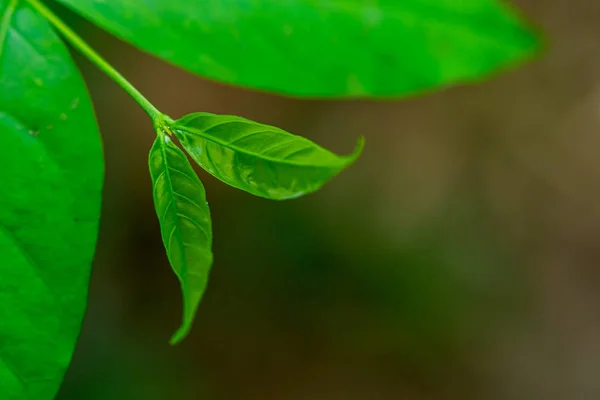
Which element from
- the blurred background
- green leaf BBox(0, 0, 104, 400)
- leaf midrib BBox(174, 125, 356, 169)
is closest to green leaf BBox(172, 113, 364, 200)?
leaf midrib BBox(174, 125, 356, 169)

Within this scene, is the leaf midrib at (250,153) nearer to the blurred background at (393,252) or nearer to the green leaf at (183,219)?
the green leaf at (183,219)

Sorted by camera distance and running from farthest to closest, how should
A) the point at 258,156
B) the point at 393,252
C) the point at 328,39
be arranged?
the point at 393,252 → the point at 328,39 → the point at 258,156

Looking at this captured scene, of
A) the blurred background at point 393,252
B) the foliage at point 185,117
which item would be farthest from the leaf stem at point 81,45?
the blurred background at point 393,252

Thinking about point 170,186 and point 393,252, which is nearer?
point 170,186

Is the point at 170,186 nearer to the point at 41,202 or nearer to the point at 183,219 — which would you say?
the point at 183,219

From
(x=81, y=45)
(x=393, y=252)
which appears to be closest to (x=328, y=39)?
(x=81, y=45)

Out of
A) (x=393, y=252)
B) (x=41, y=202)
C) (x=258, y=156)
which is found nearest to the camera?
(x=258, y=156)

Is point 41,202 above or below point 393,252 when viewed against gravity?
below

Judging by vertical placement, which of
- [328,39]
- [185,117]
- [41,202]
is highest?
[328,39]
